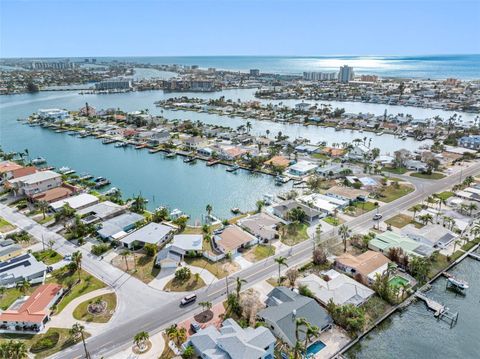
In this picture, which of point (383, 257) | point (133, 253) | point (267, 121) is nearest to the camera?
point (383, 257)

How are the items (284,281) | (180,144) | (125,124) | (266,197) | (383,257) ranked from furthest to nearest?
(125,124), (180,144), (266,197), (383,257), (284,281)

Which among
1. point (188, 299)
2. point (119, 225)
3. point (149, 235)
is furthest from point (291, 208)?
point (119, 225)

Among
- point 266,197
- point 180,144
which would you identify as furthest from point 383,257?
point 180,144

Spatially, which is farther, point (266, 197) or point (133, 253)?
point (266, 197)

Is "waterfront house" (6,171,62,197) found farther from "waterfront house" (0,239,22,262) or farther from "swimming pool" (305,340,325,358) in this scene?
"swimming pool" (305,340,325,358)

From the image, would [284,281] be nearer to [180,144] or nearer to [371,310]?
[371,310]

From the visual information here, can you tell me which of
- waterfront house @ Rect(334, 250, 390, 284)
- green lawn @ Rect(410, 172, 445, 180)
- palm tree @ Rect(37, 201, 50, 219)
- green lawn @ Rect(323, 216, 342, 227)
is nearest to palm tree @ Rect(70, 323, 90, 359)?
waterfront house @ Rect(334, 250, 390, 284)

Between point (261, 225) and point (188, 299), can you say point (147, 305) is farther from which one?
point (261, 225)

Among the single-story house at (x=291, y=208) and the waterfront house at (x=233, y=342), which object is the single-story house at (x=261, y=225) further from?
the waterfront house at (x=233, y=342)
